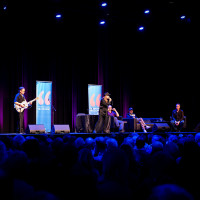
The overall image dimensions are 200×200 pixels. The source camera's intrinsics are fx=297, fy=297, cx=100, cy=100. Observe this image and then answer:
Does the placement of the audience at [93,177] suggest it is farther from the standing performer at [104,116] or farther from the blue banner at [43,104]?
the blue banner at [43,104]

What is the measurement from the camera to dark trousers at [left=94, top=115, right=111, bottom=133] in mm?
12266

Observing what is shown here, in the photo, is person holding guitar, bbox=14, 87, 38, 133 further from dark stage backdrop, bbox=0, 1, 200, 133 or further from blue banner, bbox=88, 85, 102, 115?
blue banner, bbox=88, 85, 102, 115

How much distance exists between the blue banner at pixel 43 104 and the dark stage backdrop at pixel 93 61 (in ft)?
3.92

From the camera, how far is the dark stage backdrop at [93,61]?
1320 cm

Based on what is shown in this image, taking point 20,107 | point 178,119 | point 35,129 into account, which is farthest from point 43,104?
point 178,119

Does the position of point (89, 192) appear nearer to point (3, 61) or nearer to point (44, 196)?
point (44, 196)

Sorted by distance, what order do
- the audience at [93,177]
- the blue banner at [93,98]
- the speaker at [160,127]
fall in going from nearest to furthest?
the audience at [93,177] → the speaker at [160,127] → the blue banner at [93,98]

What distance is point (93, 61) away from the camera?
50.9 feet

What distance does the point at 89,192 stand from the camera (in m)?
1.48

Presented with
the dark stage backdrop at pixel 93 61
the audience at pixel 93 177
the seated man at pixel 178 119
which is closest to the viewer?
the audience at pixel 93 177

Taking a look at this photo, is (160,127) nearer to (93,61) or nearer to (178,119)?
(178,119)

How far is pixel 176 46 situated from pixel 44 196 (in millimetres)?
15594

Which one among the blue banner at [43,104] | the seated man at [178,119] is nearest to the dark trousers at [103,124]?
the blue banner at [43,104]

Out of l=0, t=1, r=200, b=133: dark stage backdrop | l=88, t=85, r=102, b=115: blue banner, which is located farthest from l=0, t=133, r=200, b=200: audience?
l=88, t=85, r=102, b=115: blue banner
